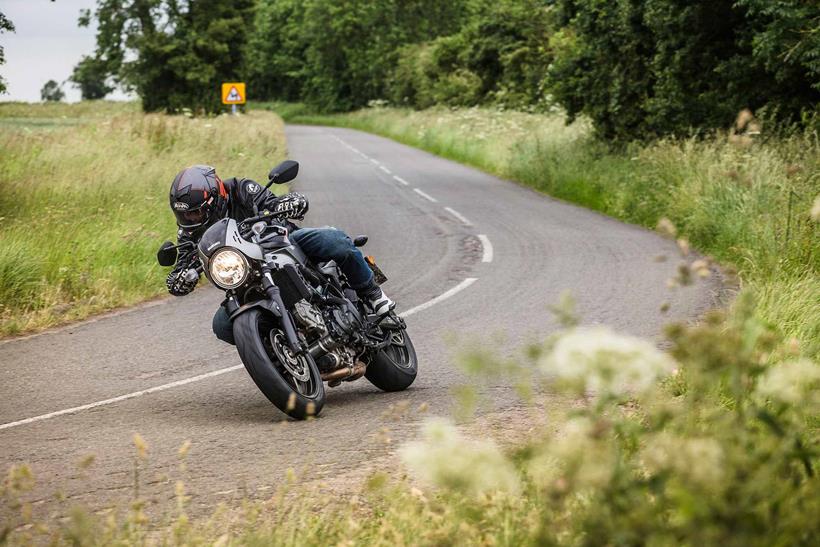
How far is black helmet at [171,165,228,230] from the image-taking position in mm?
6883

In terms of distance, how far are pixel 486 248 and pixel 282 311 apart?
9.55m

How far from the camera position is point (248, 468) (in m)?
5.84

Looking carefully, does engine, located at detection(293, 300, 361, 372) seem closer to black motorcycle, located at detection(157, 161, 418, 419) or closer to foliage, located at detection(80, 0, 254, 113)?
black motorcycle, located at detection(157, 161, 418, 419)

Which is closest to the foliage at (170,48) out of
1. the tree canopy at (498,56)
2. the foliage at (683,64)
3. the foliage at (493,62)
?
the tree canopy at (498,56)

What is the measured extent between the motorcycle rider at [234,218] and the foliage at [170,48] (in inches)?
2230

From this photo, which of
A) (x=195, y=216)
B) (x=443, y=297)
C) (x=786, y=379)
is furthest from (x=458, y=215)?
(x=786, y=379)

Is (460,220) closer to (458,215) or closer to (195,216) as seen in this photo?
(458,215)

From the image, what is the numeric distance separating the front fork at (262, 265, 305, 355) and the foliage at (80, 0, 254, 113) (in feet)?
188

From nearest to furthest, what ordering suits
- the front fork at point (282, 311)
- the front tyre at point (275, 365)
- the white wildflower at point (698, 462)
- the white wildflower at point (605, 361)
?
1. the white wildflower at point (698, 462)
2. the white wildflower at point (605, 361)
3. the front tyre at point (275, 365)
4. the front fork at point (282, 311)

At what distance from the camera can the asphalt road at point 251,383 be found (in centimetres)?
590

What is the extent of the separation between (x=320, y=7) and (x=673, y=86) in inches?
2846

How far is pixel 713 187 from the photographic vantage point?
1617cm

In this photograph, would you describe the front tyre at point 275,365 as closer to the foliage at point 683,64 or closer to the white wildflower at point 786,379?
the white wildflower at point 786,379

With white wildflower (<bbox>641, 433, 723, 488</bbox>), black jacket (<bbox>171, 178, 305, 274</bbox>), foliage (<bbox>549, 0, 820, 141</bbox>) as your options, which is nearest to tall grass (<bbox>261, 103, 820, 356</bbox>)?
foliage (<bbox>549, 0, 820, 141</bbox>)
